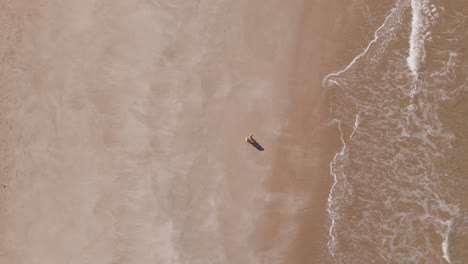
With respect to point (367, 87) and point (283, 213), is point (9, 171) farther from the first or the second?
point (367, 87)

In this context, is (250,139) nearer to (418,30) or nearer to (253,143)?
(253,143)

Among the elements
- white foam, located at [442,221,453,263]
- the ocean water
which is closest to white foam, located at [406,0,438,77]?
the ocean water

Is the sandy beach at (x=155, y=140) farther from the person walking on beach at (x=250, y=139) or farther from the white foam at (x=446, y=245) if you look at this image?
the white foam at (x=446, y=245)

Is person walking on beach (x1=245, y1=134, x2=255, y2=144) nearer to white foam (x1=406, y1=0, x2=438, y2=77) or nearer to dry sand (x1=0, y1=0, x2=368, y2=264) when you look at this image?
dry sand (x1=0, y1=0, x2=368, y2=264)

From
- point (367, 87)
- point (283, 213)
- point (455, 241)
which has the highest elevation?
point (367, 87)

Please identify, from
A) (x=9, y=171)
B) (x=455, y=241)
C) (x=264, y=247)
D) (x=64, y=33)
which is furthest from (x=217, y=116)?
(x=455, y=241)

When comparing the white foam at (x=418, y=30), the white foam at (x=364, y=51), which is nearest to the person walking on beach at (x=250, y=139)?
the white foam at (x=364, y=51)
